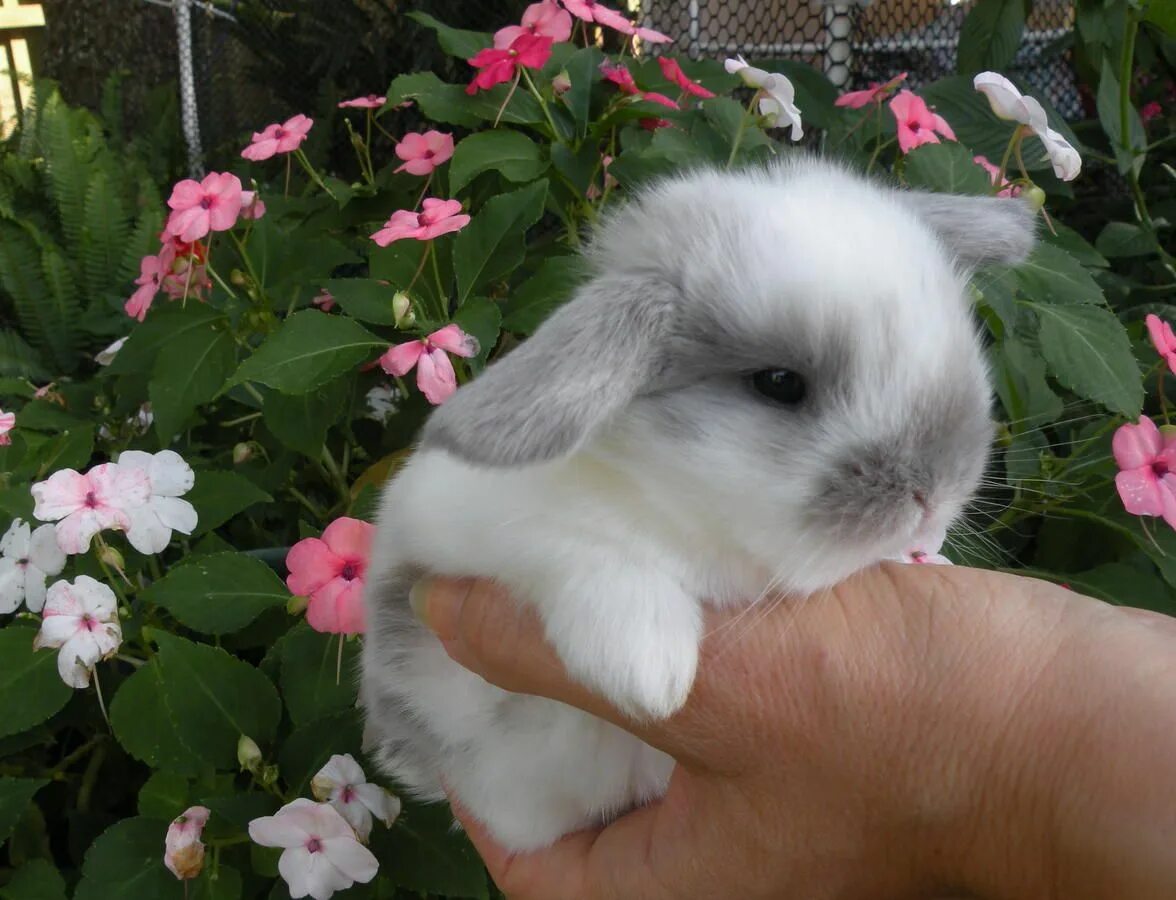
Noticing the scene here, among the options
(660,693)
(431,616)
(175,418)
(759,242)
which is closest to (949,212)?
(759,242)

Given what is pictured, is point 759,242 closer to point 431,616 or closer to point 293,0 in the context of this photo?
point 431,616

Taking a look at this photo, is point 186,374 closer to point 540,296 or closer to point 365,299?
point 365,299

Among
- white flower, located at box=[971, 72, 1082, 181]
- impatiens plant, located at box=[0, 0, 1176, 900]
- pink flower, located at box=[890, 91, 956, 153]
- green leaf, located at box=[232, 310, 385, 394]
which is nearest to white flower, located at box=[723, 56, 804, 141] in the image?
impatiens plant, located at box=[0, 0, 1176, 900]

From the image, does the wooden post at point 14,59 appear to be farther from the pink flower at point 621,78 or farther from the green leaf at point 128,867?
the green leaf at point 128,867

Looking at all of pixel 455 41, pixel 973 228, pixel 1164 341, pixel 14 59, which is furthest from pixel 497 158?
pixel 14 59

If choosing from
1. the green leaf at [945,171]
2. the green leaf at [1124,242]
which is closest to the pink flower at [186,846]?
the green leaf at [945,171]

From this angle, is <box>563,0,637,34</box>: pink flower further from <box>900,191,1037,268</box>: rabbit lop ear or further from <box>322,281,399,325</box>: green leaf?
<box>900,191,1037,268</box>: rabbit lop ear

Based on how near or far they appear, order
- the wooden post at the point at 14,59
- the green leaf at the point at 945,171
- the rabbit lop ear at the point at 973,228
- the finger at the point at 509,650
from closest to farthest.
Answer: the finger at the point at 509,650 → the rabbit lop ear at the point at 973,228 → the green leaf at the point at 945,171 → the wooden post at the point at 14,59
